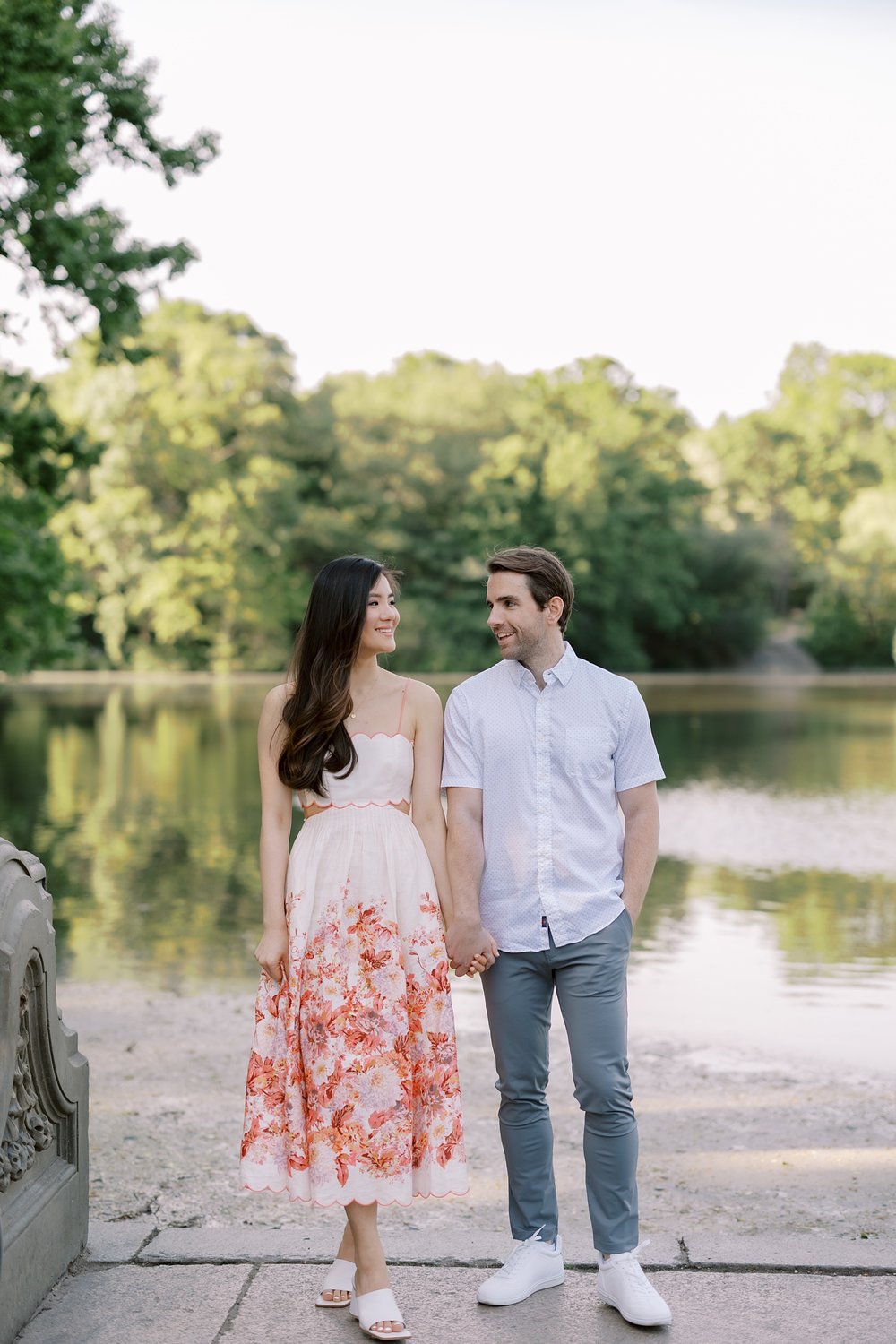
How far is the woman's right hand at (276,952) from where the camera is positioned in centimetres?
333

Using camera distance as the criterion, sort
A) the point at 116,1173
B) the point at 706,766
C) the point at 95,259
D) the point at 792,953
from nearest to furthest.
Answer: the point at 116,1173, the point at 792,953, the point at 95,259, the point at 706,766

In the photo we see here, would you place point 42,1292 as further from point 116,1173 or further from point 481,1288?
point 116,1173

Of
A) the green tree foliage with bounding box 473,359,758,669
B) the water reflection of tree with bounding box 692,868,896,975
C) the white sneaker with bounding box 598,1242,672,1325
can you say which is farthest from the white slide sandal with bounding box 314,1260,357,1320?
the green tree foliage with bounding box 473,359,758,669

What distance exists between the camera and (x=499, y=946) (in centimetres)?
349

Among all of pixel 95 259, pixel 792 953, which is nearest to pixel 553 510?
pixel 95 259

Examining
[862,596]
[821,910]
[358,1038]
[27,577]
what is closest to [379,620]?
[358,1038]

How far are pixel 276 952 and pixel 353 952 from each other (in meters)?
0.17

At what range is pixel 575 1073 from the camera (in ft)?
11.4

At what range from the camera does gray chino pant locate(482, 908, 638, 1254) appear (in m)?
3.39

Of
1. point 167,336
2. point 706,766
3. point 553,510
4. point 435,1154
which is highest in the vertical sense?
point 167,336

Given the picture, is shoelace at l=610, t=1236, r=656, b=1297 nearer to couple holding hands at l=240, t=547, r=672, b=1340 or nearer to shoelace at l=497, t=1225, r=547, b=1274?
couple holding hands at l=240, t=547, r=672, b=1340

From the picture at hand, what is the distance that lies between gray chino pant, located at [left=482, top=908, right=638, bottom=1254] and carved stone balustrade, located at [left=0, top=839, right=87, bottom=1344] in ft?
3.27

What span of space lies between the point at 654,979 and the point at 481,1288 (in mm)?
5430

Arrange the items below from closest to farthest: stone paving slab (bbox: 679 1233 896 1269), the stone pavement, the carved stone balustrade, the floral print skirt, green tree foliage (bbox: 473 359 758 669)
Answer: the carved stone balustrade → the stone pavement → the floral print skirt → stone paving slab (bbox: 679 1233 896 1269) → green tree foliage (bbox: 473 359 758 669)
